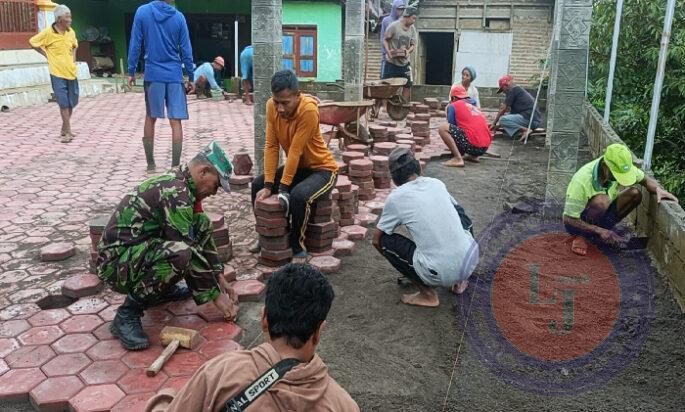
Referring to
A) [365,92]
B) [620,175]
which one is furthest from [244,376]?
[365,92]

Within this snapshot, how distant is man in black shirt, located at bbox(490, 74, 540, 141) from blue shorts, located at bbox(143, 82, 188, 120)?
17.9 feet

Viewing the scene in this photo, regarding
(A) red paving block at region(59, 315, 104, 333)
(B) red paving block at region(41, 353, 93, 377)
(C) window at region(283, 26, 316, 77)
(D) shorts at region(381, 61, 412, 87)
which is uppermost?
(C) window at region(283, 26, 316, 77)

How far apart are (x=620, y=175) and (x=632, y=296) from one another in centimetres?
100

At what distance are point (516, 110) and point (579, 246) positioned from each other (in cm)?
559

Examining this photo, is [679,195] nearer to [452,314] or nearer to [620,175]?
[620,175]

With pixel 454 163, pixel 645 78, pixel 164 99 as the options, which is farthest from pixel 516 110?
pixel 164 99

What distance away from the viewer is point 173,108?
662 cm

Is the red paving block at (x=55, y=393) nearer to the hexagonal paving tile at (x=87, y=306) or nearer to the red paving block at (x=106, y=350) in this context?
the red paving block at (x=106, y=350)

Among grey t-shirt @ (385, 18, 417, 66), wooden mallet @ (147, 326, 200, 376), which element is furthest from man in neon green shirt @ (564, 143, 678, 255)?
grey t-shirt @ (385, 18, 417, 66)

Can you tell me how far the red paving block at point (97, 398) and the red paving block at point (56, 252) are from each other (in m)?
1.81

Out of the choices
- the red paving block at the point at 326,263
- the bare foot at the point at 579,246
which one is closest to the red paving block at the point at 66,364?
the red paving block at the point at 326,263

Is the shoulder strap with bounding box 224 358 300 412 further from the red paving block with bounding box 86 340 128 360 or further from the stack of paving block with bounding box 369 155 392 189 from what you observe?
the stack of paving block with bounding box 369 155 392 189

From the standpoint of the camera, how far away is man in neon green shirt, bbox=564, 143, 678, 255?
16.2 feet

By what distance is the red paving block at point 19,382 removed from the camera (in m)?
Result: 2.96
